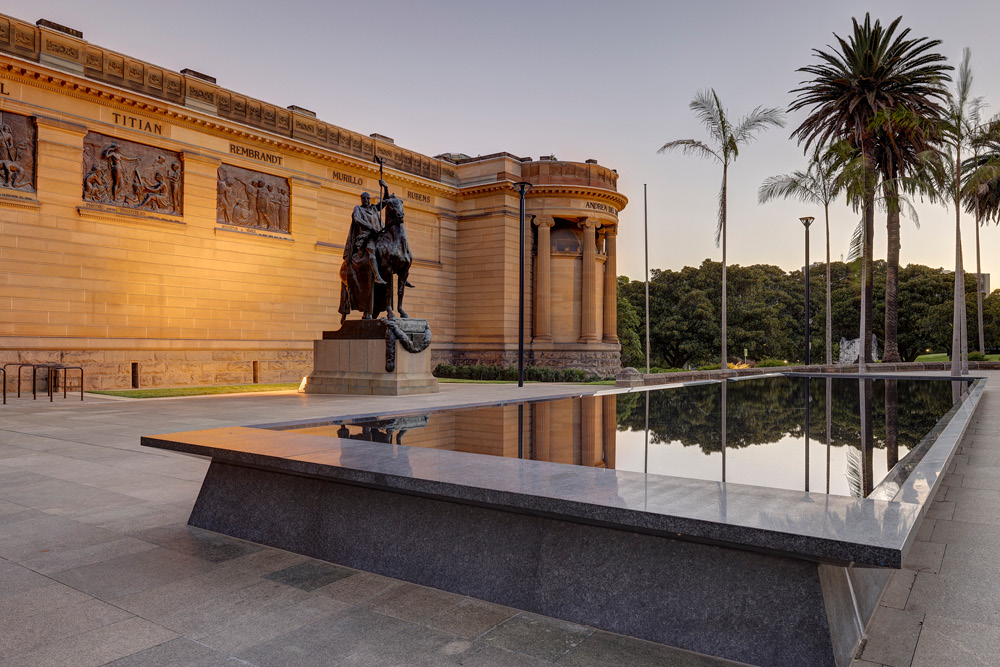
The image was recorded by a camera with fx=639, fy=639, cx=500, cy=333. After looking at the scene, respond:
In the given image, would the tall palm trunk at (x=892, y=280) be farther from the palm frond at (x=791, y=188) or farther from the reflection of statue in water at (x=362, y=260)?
the reflection of statue in water at (x=362, y=260)

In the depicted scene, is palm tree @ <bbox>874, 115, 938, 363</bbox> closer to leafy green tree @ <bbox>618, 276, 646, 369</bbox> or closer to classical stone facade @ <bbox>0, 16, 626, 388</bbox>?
classical stone facade @ <bbox>0, 16, 626, 388</bbox>

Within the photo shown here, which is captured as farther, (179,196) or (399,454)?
(179,196)

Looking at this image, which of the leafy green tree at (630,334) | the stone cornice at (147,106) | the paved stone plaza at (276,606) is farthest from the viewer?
the leafy green tree at (630,334)

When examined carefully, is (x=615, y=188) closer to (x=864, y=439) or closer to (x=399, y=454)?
(x=864, y=439)

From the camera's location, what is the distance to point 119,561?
455 centimetres

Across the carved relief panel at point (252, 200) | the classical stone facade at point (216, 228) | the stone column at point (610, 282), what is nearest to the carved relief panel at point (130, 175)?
the classical stone facade at point (216, 228)

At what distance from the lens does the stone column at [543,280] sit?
120 feet

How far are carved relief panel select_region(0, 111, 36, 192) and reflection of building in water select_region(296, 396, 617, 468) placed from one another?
19.0 metres

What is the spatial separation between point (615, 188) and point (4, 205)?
2962cm

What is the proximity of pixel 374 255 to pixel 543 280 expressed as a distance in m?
19.2

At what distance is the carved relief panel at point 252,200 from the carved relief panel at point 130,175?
1.84 metres

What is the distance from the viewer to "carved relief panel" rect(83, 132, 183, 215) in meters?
21.9

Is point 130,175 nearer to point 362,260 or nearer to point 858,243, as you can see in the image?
point 362,260

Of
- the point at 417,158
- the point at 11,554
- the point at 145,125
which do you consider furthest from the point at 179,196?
the point at 11,554
